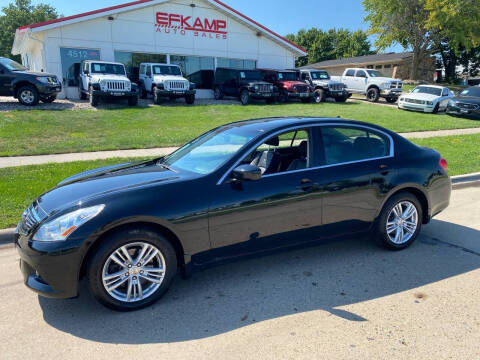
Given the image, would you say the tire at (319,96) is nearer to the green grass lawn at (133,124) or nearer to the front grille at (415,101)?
the green grass lawn at (133,124)

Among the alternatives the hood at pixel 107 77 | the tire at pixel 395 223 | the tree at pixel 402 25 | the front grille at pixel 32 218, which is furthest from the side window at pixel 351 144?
the tree at pixel 402 25

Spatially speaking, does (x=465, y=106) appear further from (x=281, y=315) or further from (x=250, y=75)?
(x=281, y=315)

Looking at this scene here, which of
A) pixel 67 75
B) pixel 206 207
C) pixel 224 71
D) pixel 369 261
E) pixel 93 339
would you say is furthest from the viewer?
pixel 224 71

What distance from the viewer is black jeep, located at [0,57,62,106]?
1522 centimetres

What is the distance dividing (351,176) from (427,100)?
17995mm

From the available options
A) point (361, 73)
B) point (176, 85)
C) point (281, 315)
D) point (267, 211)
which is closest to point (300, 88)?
point (361, 73)

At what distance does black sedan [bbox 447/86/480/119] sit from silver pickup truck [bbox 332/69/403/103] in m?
5.20

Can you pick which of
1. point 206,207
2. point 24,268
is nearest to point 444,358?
point 206,207

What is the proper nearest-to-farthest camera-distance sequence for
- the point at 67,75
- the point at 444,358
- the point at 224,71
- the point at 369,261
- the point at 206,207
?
the point at 444,358
the point at 206,207
the point at 369,261
the point at 67,75
the point at 224,71

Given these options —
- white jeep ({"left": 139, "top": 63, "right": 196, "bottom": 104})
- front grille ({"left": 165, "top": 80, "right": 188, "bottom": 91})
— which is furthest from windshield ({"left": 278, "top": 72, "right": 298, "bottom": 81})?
front grille ({"left": 165, "top": 80, "right": 188, "bottom": 91})

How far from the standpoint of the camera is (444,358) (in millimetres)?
2701

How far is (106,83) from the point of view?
1645cm

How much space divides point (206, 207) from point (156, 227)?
1.50ft

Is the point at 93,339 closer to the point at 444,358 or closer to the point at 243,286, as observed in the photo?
the point at 243,286
